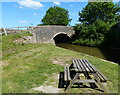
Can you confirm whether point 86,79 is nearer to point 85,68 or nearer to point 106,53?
point 85,68

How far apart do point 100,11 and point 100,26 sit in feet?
14.0

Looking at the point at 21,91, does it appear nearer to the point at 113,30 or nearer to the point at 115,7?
the point at 113,30

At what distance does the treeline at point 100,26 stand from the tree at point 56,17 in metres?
11.6

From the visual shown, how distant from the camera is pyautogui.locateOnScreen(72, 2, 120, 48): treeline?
1586 cm

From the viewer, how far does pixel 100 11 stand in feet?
64.3

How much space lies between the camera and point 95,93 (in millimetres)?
3189

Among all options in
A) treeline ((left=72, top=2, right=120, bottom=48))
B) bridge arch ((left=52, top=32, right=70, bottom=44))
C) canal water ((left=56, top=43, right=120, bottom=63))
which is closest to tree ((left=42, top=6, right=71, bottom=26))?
bridge arch ((left=52, top=32, right=70, bottom=44))

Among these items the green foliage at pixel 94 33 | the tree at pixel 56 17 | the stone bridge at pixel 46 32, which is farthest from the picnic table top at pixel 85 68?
the tree at pixel 56 17

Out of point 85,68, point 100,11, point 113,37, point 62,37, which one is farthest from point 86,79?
point 62,37

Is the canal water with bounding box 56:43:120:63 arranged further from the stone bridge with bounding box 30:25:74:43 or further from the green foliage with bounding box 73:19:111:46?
the stone bridge with bounding box 30:25:74:43

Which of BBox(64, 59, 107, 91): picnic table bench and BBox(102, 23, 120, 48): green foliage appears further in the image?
BBox(102, 23, 120, 48): green foliage

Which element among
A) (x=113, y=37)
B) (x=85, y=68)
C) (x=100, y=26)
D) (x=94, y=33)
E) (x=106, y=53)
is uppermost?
(x=100, y=26)

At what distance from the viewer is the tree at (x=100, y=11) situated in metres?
18.9

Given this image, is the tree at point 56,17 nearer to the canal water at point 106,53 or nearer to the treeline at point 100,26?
the treeline at point 100,26
